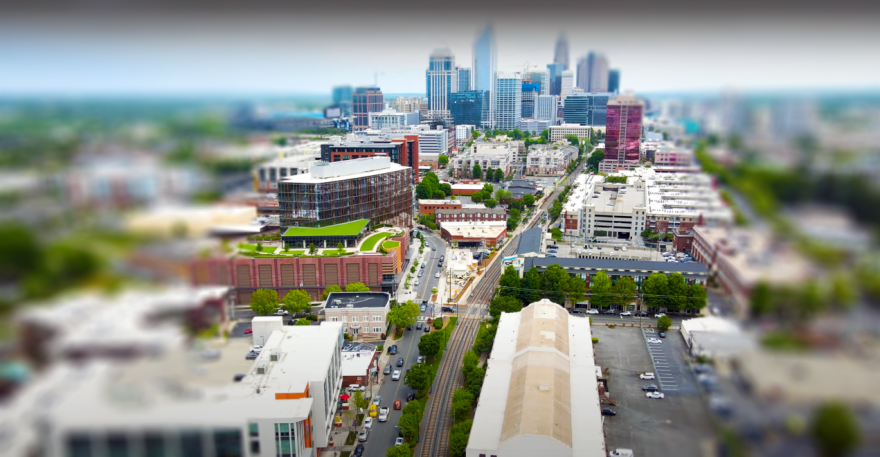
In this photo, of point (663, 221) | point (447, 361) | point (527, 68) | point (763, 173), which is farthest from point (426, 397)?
point (527, 68)

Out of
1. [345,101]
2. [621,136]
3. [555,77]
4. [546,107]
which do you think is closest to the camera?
[621,136]

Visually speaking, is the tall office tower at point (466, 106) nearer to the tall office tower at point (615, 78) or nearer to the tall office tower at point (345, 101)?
the tall office tower at point (345, 101)

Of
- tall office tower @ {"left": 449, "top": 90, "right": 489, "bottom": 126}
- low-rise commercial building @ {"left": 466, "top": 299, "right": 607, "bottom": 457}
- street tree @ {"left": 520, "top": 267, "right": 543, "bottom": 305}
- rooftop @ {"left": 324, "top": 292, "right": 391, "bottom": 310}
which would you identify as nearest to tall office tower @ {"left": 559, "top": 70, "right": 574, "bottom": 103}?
tall office tower @ {"left": 449, "top": 90, "right": 489, "bottom": 126}

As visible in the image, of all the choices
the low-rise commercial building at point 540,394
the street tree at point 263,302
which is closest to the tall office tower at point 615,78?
the low-rise commercial building at point 540,394

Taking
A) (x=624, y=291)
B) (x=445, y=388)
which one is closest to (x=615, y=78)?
(x=624, y=291)

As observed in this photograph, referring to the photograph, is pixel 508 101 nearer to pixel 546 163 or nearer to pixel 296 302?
pixel 546 163

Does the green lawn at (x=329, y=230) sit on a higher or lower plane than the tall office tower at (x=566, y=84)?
lower
